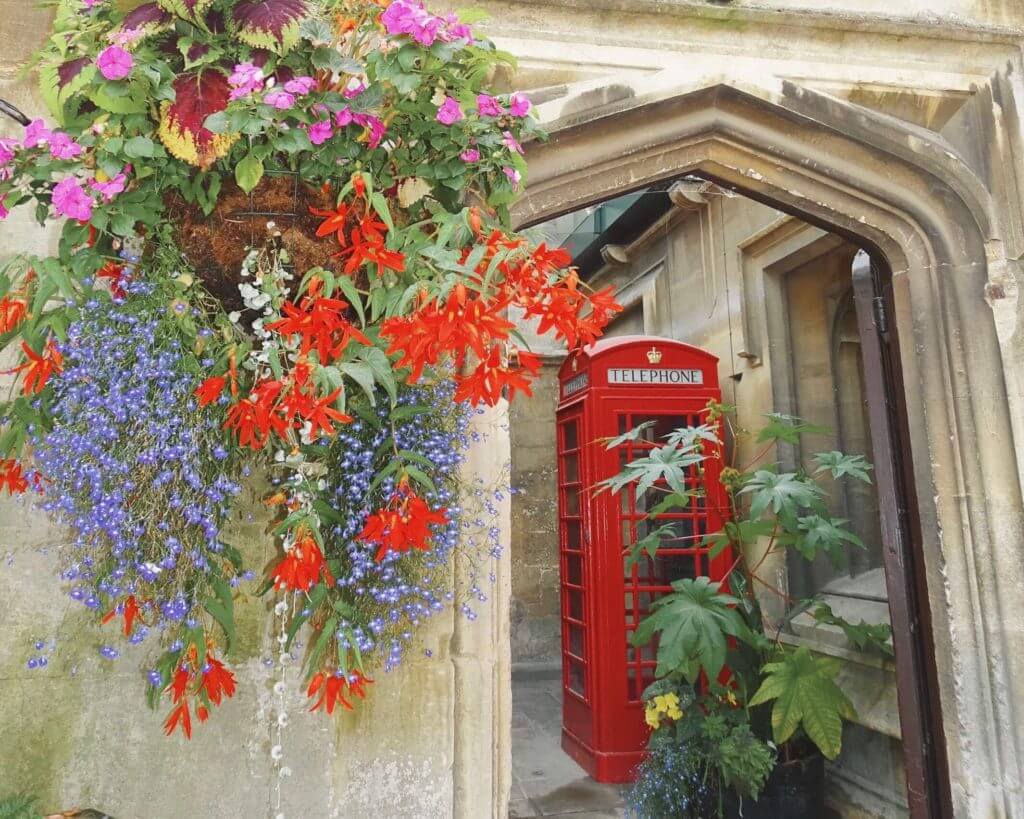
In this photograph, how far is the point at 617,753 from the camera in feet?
→ 12.4

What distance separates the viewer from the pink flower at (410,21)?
1189 mm

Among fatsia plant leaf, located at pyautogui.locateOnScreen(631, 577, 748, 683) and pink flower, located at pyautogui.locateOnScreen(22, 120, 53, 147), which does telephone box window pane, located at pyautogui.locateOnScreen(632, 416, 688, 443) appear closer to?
fatsia plant leaf, located at pyautogui.locateOnScreen(631, 577, 748, 683)

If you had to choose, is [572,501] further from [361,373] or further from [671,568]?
[361,373]

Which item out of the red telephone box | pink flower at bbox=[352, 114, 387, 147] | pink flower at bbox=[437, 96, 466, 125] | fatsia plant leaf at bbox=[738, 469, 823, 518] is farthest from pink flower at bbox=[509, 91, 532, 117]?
the red telephone box

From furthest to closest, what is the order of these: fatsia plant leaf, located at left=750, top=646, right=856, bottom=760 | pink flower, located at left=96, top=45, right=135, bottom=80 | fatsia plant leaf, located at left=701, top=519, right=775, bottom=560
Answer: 1. fatsia plant leaf, located at left=701, top=519, right=775, bottom=560
2. fatsia plant leaf, located at left=750, top=646, right=856, bottom=760
3. pink flower, located at left=96, top=45, right=135, bottom=80

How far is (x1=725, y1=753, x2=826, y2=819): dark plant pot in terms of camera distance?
9.68ft

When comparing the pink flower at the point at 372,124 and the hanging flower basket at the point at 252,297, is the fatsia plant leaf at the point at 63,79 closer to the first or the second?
the hanging flower basket at the point at 252,297

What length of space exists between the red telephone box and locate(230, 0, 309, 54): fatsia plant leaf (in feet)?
9.90

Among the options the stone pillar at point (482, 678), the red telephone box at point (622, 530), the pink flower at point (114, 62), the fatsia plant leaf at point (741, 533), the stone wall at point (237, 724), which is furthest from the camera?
the red telephone box at point (622, 530)

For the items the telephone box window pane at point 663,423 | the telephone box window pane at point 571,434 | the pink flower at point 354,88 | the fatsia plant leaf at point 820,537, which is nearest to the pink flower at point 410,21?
the pink flower at point 354,88

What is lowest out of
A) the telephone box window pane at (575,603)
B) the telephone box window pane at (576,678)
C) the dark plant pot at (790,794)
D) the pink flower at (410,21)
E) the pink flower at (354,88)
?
the dark plant pot at (790,794)

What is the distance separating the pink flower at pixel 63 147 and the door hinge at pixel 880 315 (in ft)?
7.35

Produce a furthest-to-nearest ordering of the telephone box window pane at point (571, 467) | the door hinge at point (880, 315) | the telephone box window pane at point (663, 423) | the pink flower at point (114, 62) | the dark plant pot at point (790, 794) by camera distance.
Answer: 1. the telephone box window pane at point (571, 467)
2. the telephone box window pane at point (663, 423)
3. the dark plant pot at point (790, 794)
4. the door hinge at point (880, 315)
5. the pink flower at point (114, 62)

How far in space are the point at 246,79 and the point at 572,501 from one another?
3.72 metres
